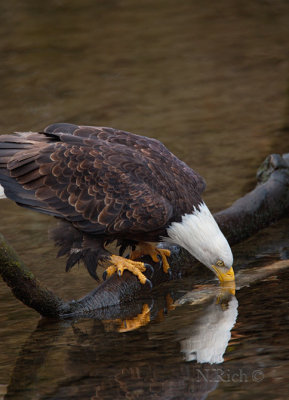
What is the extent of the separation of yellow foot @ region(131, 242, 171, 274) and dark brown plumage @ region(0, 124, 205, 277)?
0.23 m

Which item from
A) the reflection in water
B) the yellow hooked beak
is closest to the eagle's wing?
the yellow hooked beak

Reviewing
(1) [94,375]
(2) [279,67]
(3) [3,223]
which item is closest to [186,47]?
(2) [279,67]

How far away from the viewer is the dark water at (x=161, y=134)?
4.43m

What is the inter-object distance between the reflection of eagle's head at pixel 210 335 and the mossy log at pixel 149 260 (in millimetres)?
550

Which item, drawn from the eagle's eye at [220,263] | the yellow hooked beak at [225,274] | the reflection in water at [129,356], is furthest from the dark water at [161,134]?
the eagle's eye at [220,263]

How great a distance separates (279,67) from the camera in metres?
11.5

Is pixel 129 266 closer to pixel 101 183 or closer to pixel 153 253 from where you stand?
pixel 153 253

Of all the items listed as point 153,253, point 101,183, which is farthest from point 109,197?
point 153,253

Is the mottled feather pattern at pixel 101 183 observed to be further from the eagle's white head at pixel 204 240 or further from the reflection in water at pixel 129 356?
the reflection in water at pixel 129 356

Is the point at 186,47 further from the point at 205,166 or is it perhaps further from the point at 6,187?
the point at 6,187

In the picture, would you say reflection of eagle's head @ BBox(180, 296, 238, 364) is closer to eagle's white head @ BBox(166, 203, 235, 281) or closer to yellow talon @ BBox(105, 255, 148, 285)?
eagle's white head @ BBox(166, 203, 235, 281)

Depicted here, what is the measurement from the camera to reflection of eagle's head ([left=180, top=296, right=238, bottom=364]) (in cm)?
464

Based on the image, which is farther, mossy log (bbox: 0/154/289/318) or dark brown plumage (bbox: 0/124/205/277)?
dark brown plumage (bbox: 0/124/205/277)

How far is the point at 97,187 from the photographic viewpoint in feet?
17.9
